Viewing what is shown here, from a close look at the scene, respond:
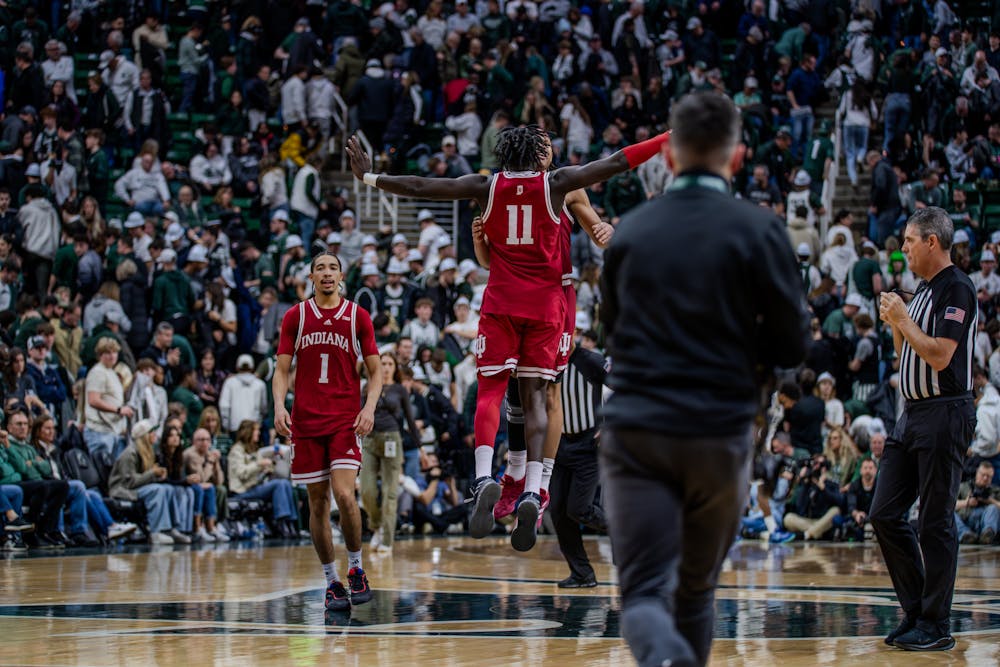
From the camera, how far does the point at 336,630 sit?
845 cm

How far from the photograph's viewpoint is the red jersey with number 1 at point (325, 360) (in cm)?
968

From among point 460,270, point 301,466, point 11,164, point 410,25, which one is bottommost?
point 301,466

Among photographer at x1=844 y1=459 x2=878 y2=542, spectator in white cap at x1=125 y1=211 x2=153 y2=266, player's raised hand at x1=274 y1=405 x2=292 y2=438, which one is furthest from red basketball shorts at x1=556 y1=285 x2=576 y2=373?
spectator in white cap at x1=125 y1=211 x2=153 y2=266

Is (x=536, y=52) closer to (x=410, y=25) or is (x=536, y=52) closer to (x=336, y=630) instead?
(x=410, y=25)

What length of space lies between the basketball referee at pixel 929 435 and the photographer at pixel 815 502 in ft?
30.9

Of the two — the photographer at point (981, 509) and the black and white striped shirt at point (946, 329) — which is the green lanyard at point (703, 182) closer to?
the black and white striped shirt at point (946, 329)

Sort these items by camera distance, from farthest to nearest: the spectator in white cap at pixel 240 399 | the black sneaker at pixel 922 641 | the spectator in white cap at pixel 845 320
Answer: the spectator in white cap at pixel 845 320
the spectator in white cap at pixel 240 399
the black sneaker at pixel 922 641

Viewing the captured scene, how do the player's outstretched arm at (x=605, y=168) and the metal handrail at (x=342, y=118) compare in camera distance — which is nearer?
the player's outstretched arm at (x=605, y=168)

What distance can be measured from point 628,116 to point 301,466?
1556cm

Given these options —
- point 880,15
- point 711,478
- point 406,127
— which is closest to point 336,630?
point 711,478

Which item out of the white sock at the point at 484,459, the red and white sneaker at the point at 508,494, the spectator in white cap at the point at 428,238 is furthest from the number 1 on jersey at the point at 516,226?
the spectator in white cap at the point at 428,238

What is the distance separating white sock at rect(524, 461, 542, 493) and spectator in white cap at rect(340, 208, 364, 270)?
12700 mm

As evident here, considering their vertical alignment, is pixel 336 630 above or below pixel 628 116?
below

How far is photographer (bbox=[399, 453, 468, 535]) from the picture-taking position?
18.1 meters
